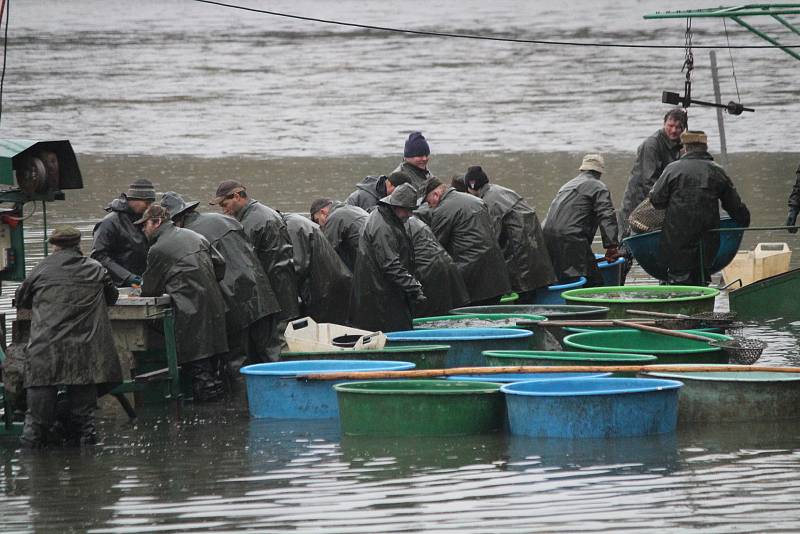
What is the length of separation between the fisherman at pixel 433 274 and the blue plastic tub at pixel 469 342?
4.63 ft

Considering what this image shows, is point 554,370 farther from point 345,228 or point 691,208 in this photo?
point 691,208

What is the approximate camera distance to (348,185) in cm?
2822

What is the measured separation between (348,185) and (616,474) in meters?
19.7

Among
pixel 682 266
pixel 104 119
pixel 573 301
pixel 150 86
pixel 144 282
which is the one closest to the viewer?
pixel 144 282

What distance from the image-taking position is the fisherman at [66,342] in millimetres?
10047

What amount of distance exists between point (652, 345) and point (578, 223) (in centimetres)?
361

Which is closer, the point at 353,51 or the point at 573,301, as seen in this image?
the point at 573,301

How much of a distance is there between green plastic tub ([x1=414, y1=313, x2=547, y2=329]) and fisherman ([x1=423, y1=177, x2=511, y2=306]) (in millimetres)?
1174

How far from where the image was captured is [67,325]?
10.1 m

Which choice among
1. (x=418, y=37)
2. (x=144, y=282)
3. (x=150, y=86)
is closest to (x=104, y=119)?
(x=150, y=86)

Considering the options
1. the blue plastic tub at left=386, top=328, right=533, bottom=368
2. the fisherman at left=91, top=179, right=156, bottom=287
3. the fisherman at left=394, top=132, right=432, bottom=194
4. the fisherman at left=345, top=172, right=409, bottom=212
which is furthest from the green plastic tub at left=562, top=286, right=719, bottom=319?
→ the fisherman at left=91, top=179, right=156, bottom=287

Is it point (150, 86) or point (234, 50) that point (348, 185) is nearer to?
point (150, 86)

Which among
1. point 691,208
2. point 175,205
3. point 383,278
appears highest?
point 175,205

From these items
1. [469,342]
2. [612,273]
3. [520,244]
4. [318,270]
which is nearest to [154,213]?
[318,270]
